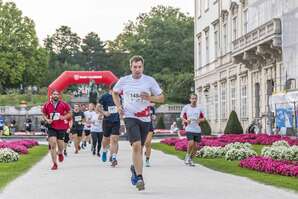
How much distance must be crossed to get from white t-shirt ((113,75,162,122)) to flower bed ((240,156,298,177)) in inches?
142

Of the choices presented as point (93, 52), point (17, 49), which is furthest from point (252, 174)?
point (93, 52)

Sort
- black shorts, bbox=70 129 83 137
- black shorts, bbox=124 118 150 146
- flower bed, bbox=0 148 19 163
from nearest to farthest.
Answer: black shorts, bbox=124 118 150 146, flower bed, bbox=0 148 19 163, black shorts, bbox=70 129 83 137

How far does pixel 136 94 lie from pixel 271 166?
175 inches

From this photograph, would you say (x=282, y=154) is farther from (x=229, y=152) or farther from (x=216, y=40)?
(x=216, y=40)

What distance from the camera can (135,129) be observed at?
1112cm

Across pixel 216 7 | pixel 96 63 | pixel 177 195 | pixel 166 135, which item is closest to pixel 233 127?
pixel 166 135

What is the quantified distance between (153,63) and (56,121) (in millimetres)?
76530

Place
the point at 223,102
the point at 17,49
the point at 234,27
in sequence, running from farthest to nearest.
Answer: the point at 17,49
the point at 223,102
the point at 234,27

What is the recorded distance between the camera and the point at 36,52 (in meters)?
91.9

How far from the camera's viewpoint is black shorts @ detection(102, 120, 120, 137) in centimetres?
1821

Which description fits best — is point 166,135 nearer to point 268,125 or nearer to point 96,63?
point 268,125

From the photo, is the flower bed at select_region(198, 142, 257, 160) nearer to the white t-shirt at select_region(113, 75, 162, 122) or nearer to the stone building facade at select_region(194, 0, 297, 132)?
the white t-shirt at select_region(113, 75, 162, 122)

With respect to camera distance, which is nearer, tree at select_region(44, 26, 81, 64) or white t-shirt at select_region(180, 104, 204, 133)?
white t-shirt at select_region(180, 104, 204, 133)

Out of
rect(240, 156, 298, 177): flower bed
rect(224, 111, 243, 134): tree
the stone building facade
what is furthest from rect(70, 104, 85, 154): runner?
rect(224, 111, 243, 134): tree
